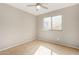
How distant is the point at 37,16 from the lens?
146cm

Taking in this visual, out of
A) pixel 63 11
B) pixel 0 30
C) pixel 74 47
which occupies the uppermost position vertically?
pixel 63 11

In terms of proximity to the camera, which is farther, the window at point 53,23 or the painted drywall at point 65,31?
the painted drywall at point 65,31

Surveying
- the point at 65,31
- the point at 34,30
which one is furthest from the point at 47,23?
the point at 65,31

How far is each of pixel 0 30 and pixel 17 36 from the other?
373mm

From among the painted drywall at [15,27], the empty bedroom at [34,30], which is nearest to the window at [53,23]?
the empty bedroom at [34,30]

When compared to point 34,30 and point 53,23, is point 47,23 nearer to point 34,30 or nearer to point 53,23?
point 53,23

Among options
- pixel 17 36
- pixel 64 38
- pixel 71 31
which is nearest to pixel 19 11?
pixel 17 36

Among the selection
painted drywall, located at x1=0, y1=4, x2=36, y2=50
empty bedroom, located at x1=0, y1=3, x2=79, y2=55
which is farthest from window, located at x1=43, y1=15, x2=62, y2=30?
painted drywall, located at x1=0, y1=4, x2=36, y2=50

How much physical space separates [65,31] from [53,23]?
0.42 m

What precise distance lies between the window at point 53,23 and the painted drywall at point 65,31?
3.1 inches

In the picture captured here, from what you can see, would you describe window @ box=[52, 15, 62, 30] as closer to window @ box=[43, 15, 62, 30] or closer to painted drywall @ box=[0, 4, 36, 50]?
window @ box=[43, 15, 62, 30]

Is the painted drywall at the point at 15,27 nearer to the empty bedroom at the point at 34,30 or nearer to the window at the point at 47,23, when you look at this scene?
the empty bedroom at the point at 34,30

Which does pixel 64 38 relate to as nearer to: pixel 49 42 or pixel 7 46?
pixel 49 42

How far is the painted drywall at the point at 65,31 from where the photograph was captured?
1458 mm
